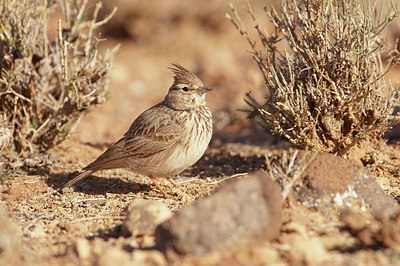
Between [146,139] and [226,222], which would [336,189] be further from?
[146,139]

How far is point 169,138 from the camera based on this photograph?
18.4ft

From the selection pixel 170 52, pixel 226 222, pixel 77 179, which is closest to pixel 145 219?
pixel 226 222

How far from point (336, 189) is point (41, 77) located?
14.2 ft

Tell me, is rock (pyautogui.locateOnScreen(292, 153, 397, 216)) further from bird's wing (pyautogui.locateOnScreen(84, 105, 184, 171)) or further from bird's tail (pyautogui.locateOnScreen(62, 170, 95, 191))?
bird's tail (pyautogui.locateOnScreen(62, 170, 95, 191))

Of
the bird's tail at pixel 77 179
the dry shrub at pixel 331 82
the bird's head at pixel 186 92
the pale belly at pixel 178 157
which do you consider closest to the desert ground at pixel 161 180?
the bird's tail at pixel 77 179

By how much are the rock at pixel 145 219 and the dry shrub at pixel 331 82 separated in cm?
195

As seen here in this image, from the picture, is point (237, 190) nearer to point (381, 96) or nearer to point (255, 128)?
point (381, 96)

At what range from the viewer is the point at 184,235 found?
3.27 meters

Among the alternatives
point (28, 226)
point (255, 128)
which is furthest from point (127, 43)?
point (28, 226)

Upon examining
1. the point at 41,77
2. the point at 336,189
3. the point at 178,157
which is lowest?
the point at 178,157

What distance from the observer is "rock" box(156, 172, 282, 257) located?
326 centimetres

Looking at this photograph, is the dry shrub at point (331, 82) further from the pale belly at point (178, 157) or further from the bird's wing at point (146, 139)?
the bird's wing at point (146, 139)

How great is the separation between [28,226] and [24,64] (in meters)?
2.61

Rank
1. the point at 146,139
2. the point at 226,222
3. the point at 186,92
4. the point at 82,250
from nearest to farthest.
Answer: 1. the point at 226,222
2. the point at 82,250
3. the point at 146,139
4. the point at 186,92
